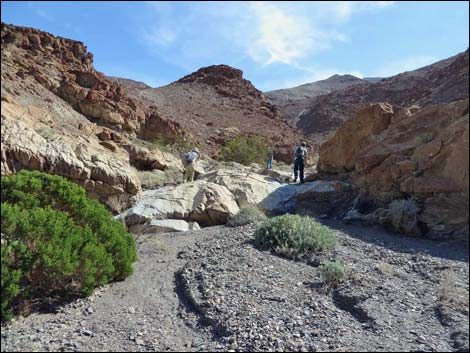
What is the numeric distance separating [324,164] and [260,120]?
39938 millimetres

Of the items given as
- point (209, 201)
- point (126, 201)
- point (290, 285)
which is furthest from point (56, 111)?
point (290, 285)

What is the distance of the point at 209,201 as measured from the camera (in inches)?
422

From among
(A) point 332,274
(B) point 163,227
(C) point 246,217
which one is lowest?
(A) point 332,274

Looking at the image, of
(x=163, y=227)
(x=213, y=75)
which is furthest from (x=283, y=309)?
(x=213, y=75)

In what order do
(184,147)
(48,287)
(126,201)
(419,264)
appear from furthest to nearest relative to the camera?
(184,147) < (126,201) < (48,287) < (419,264)

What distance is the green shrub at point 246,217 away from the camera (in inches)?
380

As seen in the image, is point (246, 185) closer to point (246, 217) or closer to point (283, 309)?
point (246, 217)

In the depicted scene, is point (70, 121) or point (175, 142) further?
point (175, 142)

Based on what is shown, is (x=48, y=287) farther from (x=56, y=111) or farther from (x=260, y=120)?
(x=260, y=120)

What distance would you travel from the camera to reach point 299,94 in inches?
3681

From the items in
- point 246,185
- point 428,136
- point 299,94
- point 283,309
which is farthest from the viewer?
point 299,94

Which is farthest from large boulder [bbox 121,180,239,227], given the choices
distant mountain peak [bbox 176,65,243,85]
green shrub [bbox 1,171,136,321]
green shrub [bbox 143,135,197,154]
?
distant mountain peak [bbox 176,65,243,85]

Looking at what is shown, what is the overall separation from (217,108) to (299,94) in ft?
154

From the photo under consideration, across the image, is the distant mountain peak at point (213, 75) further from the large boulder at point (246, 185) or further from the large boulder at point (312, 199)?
the large boulder at point (312, 199)
